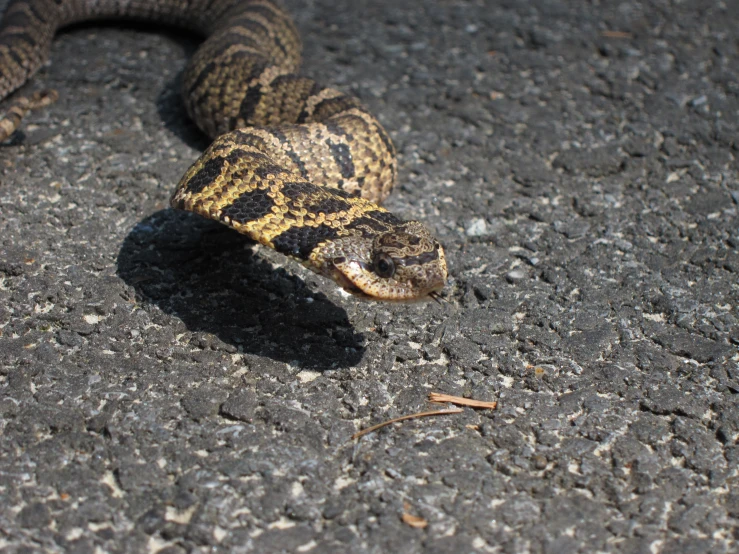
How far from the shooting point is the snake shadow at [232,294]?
4.12m

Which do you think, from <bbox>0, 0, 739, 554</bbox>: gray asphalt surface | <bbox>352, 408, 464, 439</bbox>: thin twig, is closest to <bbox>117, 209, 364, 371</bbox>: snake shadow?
<bbox>0, 0, 739, 554</bbox>: gray asphalt surface

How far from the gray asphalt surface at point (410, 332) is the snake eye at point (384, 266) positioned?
532 millimetres

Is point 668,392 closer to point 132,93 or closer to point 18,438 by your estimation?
point 18,438

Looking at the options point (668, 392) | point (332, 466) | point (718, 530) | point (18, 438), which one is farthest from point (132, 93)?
point (718, 530)

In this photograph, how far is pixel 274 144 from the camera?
468cm

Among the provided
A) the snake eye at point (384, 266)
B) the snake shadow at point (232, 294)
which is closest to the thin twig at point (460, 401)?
the snake shadow at point (232, 294)

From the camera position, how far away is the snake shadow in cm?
412

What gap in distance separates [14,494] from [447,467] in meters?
1.76

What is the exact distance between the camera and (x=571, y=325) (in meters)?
4.34

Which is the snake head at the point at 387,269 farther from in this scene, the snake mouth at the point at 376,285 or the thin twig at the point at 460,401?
the thin twig at the point at 460,401

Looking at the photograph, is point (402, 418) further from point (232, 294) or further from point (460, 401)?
point (232, 294)

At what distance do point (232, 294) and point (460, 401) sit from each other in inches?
55.9

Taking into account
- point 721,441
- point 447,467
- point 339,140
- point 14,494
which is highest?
point 339,140

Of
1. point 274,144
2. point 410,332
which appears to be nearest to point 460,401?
point 410,332
